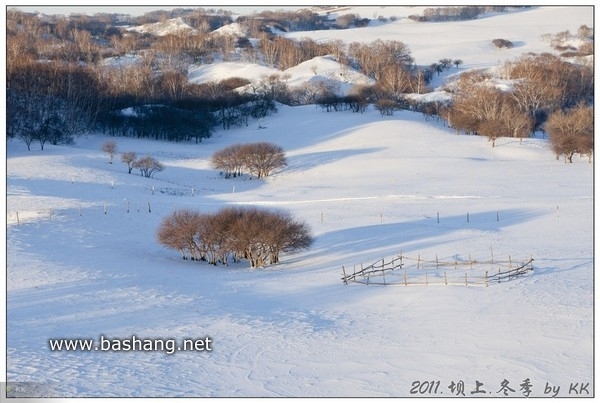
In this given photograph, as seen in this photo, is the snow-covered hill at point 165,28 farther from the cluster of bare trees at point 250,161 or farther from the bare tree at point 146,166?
the bare tree at point 146,166

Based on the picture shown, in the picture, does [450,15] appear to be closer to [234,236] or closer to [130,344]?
[234,236]

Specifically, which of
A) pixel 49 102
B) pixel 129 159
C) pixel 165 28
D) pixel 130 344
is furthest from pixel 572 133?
pixel 165 28

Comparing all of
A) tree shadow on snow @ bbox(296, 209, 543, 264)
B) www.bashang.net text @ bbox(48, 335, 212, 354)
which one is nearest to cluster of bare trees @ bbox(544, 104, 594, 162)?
tree shadow on snow @ bbox(296, 209, 543, 264)

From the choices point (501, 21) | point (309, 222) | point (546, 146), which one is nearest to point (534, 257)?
point (309, 222)

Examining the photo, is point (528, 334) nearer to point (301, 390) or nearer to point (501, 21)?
point (301, 390)

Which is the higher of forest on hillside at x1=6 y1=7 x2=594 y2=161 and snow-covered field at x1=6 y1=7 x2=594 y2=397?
forest on hillside at x1=6 y1=7 x2=594 y2=161

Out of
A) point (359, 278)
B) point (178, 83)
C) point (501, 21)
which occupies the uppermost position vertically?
point (501, 21)

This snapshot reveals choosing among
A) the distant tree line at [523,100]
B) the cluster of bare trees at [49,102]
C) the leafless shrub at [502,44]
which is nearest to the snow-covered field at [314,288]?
the cluster of bare trees at [49,102]

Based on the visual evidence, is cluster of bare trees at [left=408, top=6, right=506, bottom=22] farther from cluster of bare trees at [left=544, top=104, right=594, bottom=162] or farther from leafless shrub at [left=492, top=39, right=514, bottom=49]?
cluster of bare trees at [left=544, top=104, right=594, bottom=162]
